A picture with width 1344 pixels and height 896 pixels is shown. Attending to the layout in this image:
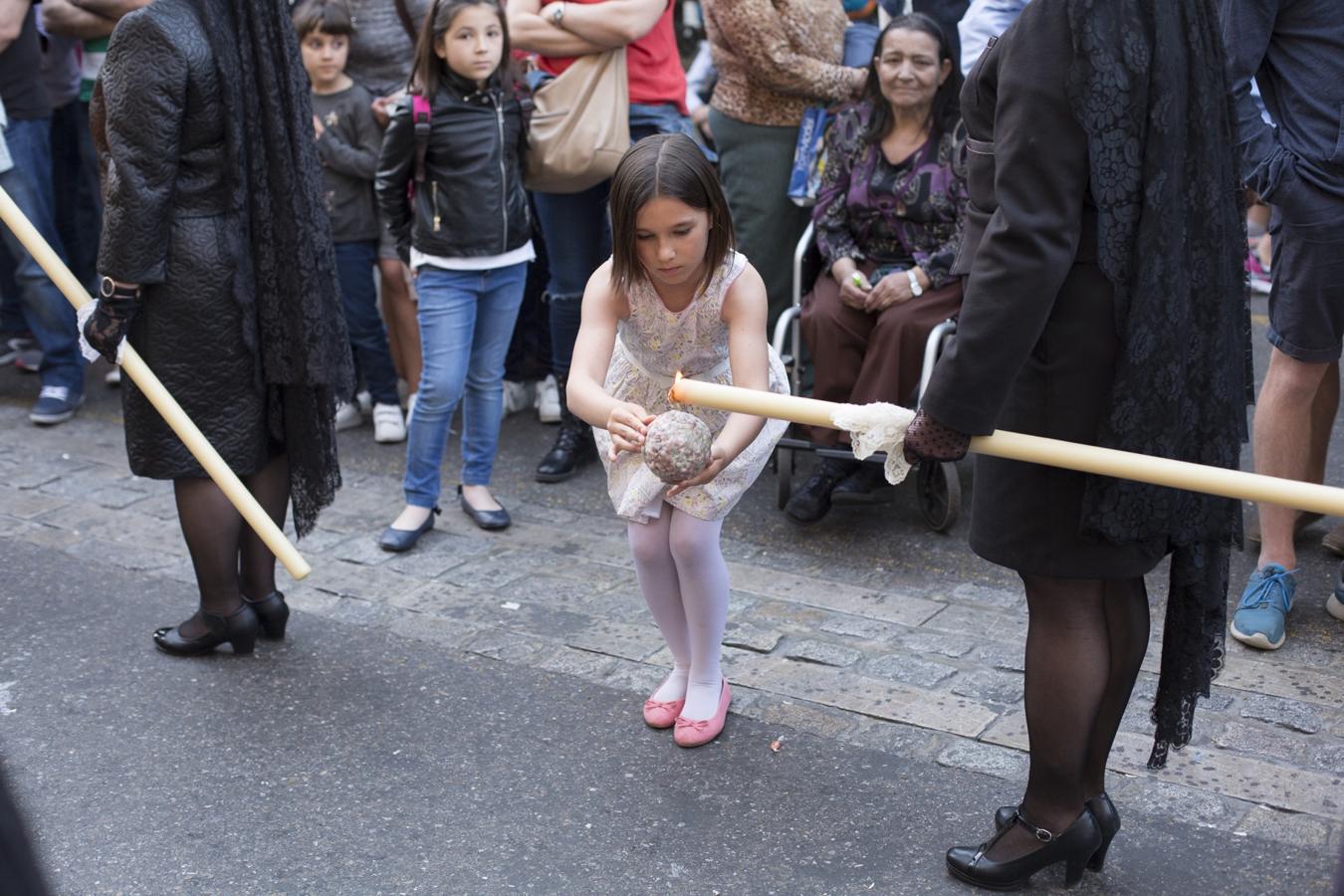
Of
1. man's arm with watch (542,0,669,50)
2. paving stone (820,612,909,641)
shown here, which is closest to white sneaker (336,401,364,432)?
man's arm with watch (542,0,669,50)

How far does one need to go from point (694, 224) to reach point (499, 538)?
85.1 inches

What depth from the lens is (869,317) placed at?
16.9 feet

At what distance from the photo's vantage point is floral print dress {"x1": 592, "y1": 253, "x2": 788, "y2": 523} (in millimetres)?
3439

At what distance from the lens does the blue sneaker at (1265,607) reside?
13.0 feet

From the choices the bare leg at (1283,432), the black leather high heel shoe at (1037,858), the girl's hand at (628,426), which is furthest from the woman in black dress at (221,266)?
the bare leg at (1283,432)

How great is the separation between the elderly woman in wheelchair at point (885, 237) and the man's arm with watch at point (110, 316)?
2261 mm

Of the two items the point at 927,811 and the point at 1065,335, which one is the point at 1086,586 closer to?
the point at 1065,335

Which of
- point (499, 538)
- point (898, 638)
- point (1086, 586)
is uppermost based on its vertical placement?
point (1086, 586)

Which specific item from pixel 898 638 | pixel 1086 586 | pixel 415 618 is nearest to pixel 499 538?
pixel 415 618

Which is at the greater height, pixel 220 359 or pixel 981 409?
pixel 981 409

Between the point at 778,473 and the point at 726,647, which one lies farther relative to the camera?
the point at 778,473

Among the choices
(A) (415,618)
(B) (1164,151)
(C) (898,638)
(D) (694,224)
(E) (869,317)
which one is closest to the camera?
(B) (1164,151)

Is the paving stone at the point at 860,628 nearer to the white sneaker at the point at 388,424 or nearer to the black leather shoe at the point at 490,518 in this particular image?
the black leather shoe at the point at 490,518

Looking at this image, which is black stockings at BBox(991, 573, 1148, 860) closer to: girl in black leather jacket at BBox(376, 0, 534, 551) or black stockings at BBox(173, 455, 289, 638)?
black stockings at BBox(173, 455, 289, 638)
